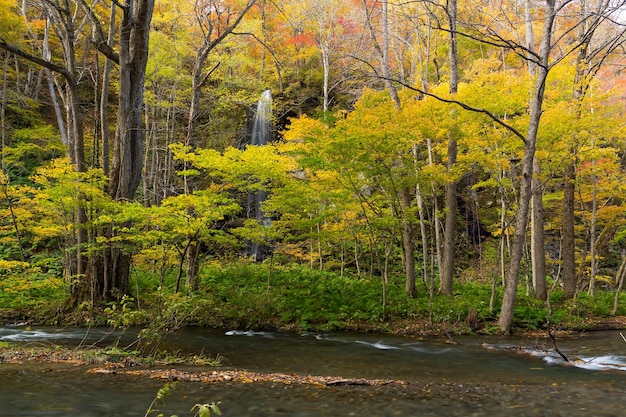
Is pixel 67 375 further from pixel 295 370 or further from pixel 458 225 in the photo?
pixel 458 225

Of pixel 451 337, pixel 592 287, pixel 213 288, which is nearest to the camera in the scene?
pixel 451 337

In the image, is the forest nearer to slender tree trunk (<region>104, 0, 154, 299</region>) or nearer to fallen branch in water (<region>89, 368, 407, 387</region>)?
slender tree trunk (<region>104, 0, 154, 299</region>)

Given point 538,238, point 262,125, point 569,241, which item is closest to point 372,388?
point 538,238

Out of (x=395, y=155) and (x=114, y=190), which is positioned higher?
(x=395, y=155)

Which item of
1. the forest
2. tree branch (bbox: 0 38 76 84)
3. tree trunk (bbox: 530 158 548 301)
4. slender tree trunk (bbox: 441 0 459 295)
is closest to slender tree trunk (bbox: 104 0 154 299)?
the forest

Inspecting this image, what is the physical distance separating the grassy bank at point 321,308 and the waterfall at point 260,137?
24.1ft

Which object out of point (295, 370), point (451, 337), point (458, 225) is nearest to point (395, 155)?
point (451, 337)

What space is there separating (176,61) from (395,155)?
33.1 feet

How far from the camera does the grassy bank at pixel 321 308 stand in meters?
10.5

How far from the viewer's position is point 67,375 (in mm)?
4441

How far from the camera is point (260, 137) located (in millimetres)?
22859

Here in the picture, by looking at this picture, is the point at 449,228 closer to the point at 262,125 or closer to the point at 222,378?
the point at 222,378

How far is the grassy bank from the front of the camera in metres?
10.5

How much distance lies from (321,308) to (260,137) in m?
13.4
